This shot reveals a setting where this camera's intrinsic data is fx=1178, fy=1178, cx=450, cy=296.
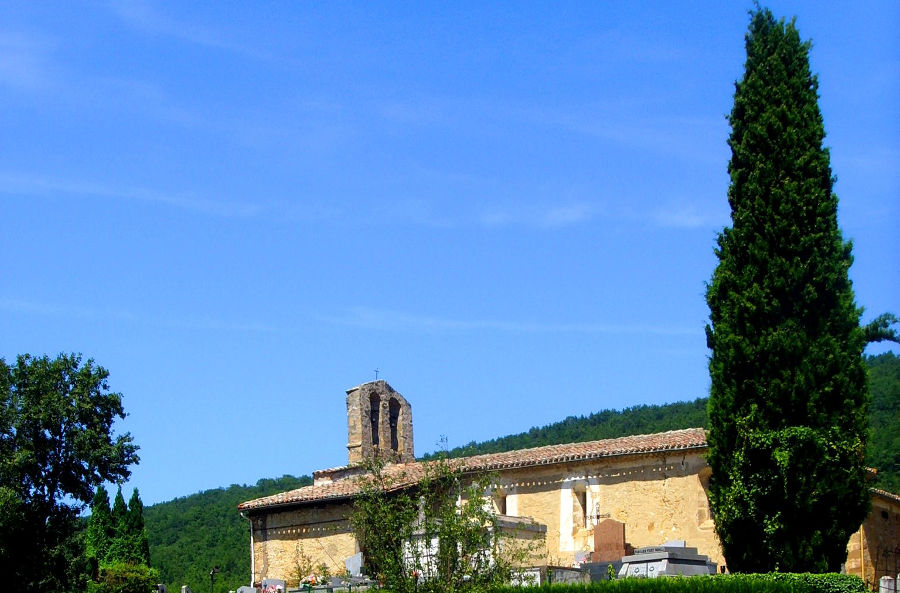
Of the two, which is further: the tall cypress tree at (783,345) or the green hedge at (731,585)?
the tall cypress tree at (783,345)

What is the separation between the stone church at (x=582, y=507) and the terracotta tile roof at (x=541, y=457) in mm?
30

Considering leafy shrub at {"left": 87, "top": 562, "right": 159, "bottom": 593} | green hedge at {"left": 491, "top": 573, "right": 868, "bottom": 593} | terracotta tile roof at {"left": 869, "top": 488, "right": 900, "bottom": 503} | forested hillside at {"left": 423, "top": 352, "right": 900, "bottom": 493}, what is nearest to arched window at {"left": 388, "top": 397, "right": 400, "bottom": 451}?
forested hillside at {"left": 423, "top": 352, "right": 900, "bottom": 493}

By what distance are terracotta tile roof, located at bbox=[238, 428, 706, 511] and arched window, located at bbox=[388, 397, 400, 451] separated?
2.78 meters

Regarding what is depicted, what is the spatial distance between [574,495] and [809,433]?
9.81 m

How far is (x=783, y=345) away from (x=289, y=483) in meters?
54.0

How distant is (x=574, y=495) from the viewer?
3162 centimetres

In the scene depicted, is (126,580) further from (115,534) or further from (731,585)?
(731,585)

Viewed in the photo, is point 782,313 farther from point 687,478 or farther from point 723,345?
point 687,478

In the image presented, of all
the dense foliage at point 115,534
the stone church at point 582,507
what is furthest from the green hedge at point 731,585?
the dense foliage at point 115,534

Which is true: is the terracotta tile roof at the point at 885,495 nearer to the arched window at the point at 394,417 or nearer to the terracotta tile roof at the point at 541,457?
the terracotta tile roof at the point at 541,457

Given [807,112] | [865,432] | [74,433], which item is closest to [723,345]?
[865,432]

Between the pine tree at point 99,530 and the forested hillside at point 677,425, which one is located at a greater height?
the forested hillside at point 677,425

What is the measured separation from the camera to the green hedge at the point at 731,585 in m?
21.0

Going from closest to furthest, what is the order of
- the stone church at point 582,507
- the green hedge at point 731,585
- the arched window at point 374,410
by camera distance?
the green hedge at point 731,585
the stone church at point 582,507
the arched window at point 374,410
